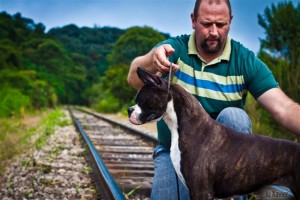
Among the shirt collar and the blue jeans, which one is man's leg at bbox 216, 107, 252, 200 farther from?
the blue jeans

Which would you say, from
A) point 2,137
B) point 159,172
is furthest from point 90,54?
point 159,172

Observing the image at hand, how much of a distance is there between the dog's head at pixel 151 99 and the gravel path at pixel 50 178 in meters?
2.39

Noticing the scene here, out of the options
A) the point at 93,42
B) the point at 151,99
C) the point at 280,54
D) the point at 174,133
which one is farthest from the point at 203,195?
the point at 93,42

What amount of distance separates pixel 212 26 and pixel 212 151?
0.90 metres

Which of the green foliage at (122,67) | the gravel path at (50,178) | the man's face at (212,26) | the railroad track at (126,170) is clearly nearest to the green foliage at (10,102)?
the green foliage at (122,67)

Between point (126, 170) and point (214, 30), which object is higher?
point (214, 30)

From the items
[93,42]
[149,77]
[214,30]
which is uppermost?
[93,42]

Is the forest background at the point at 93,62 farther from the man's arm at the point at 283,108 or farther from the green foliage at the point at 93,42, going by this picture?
the man's arm at the point at 283,108

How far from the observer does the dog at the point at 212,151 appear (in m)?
1.94

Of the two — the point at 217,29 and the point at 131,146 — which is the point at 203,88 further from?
the point at 131,146

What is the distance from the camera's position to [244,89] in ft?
8.91

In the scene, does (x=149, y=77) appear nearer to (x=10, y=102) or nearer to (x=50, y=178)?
(x=50, y=178)

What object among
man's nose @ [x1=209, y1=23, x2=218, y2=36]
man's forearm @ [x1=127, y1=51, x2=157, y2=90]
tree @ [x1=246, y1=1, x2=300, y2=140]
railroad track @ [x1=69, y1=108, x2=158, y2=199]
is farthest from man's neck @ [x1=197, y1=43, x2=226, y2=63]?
tree @ [x1=246, y1=1, x2=300, y2=140]

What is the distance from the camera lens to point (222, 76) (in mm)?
2650
